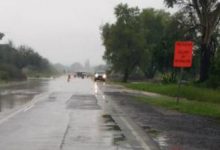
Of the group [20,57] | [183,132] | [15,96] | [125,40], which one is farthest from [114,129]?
[20,57]

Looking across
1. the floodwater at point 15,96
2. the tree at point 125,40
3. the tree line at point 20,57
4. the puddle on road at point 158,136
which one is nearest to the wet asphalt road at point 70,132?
the puddle on road at point 158,136

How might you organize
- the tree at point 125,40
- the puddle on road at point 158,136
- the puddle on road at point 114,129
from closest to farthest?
the puddle on road at point 158,136 < the puddle on road at point 114,129 < the tree at point 125,40

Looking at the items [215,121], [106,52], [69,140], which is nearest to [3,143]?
[69,140]

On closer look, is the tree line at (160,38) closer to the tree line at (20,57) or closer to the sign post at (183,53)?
the sign post at (183,53)

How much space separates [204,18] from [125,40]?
1819 inches

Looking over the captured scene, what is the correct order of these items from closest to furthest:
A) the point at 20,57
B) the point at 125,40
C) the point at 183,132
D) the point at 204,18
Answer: the point at 183,132 → the point at 204,18 → the point at 125,40 → the point at 20,57

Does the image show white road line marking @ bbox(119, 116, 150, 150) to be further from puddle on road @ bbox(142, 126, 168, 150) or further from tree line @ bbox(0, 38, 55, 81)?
tree line @ bbox(0, 38, 55, 81)

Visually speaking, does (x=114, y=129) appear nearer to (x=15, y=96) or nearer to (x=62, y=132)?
(x=62, y=132)

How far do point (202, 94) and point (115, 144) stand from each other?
85.0ft

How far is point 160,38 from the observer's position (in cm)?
10425

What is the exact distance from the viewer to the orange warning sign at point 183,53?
1249 inches

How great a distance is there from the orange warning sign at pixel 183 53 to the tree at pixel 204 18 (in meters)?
21.4

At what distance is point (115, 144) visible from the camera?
14023 millimetres

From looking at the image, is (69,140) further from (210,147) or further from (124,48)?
(124,48)
